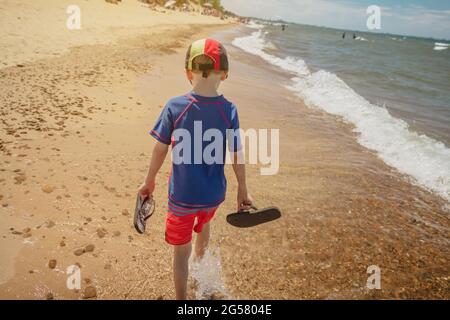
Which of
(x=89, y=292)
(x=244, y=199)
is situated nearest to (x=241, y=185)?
(x=244, y=199)

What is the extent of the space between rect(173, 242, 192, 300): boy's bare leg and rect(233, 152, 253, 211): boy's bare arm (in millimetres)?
536

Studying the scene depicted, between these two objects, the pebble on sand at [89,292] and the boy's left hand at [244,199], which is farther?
the pebble on sand at [89,292]

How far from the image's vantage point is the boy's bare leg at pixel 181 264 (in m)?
2.38

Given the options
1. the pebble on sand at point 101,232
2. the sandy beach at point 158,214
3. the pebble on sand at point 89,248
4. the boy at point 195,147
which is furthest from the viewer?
the pebble on sand at point 101,232

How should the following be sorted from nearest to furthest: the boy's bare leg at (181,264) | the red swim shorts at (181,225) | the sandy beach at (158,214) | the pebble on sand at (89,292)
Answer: the red swim shorts at (181,225), the boy's bare leg at (181,264), the pebble on sand at (89,292), the sandy beach at (158,214)

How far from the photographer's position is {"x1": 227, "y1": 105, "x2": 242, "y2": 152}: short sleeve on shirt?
7.07 feet

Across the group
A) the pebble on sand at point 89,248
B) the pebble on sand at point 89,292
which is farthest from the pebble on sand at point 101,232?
the pebble on sand at point 89,292

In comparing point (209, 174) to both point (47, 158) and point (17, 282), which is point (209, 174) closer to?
point (17, 282)

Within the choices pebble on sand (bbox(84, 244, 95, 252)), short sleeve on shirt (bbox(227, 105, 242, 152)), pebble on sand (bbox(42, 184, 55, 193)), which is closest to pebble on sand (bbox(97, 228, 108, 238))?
pebble on sand (bbox(84, 244, 95, 252))

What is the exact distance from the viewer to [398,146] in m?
6.79

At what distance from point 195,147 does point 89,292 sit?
165 centimetres

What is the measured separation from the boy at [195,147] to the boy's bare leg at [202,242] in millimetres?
283

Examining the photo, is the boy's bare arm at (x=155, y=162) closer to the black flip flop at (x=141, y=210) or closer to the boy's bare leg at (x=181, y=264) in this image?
the black flip flop at (x=141, y=210)

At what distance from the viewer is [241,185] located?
242 cm
